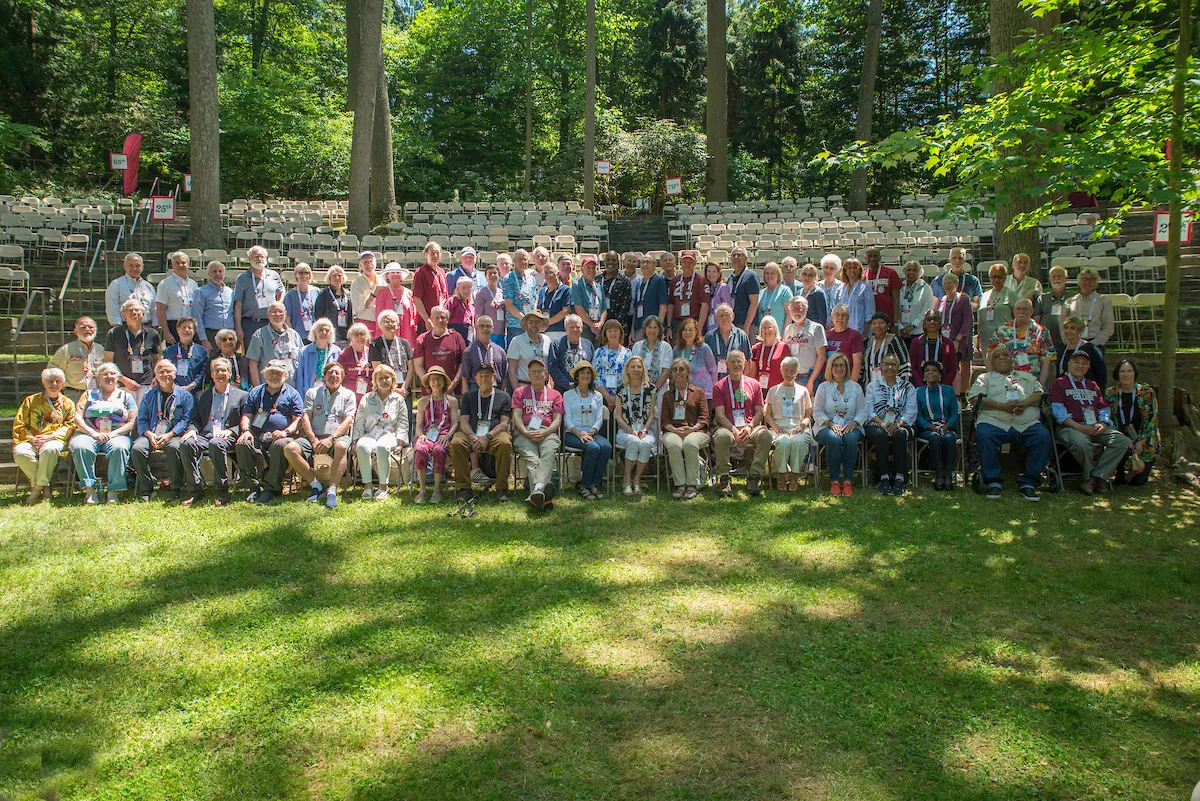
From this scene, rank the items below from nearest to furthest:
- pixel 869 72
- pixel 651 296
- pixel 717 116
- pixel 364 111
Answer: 1. pixel 651 296
2. pixel 364 111
3. pixel 869 72
4. pixel 717 116

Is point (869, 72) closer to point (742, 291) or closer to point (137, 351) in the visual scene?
point (742, 291)

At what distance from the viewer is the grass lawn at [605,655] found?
335 cm

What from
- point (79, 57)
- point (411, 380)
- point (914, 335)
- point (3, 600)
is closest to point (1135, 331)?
point (914, 335)

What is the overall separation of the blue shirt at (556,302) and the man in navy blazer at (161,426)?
3.15 m

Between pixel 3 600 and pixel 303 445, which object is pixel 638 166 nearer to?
pixel 303 445

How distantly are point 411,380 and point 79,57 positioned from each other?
83.1 ft

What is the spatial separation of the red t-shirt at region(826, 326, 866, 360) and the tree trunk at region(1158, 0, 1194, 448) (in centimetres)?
240

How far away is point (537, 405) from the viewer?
23.4ft

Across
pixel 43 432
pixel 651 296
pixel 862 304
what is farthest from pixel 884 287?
pixel 43 432

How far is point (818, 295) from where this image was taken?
8047 mm

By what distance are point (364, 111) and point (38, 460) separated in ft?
34.7

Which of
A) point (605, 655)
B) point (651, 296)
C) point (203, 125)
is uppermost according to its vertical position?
point (203, 125)

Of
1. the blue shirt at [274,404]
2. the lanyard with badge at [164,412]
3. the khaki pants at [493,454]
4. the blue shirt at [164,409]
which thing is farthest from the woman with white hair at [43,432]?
the khaki pants at [493,454]

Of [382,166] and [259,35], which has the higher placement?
[259,35]
